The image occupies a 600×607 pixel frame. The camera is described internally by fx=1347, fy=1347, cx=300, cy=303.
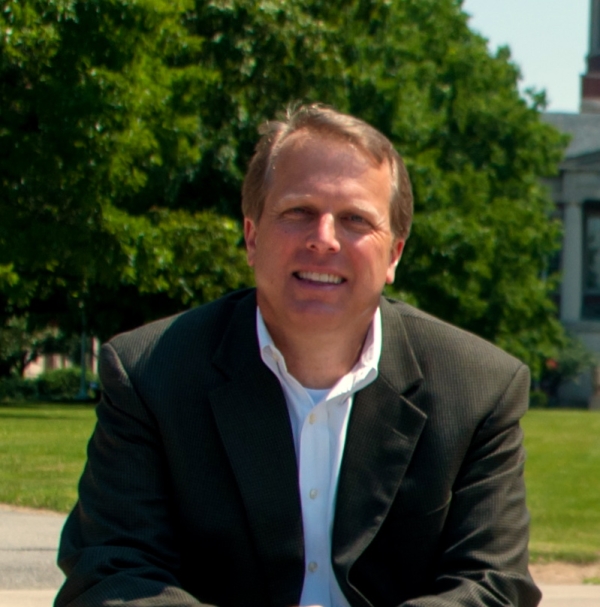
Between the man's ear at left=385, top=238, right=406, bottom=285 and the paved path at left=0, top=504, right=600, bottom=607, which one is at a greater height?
the man's ear at left=385, top=238, right=406, bottom=285

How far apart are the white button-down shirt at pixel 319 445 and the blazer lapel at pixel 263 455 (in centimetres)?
4

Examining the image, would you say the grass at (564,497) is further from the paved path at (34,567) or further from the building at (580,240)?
the building at (580,240)

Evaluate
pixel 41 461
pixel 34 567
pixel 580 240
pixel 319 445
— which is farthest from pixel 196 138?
pixel 580 240

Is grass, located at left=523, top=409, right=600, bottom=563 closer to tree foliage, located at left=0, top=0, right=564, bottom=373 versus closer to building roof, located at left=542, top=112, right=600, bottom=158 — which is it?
tree foliage, located at left=0, top=0, right=564, bottom=373

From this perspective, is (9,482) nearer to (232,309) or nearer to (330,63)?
(232,309)

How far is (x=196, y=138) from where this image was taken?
2691 centimetres

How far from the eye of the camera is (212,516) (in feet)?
9.30

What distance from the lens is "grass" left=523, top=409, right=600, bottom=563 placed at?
8695 millimetres

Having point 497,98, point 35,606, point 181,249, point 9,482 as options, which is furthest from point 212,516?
point 497,98

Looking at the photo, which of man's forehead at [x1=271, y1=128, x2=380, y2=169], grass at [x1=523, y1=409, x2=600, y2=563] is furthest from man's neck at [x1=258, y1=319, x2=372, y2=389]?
grass at [x1=523, y1=409, x2=600, y2=563]

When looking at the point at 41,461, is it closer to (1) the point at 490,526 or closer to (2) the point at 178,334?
(2) the point at 178,334

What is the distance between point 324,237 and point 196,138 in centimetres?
2436

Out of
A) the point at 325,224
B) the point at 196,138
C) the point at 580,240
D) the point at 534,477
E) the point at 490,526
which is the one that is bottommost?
the point at 534,477

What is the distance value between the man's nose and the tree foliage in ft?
62.9
